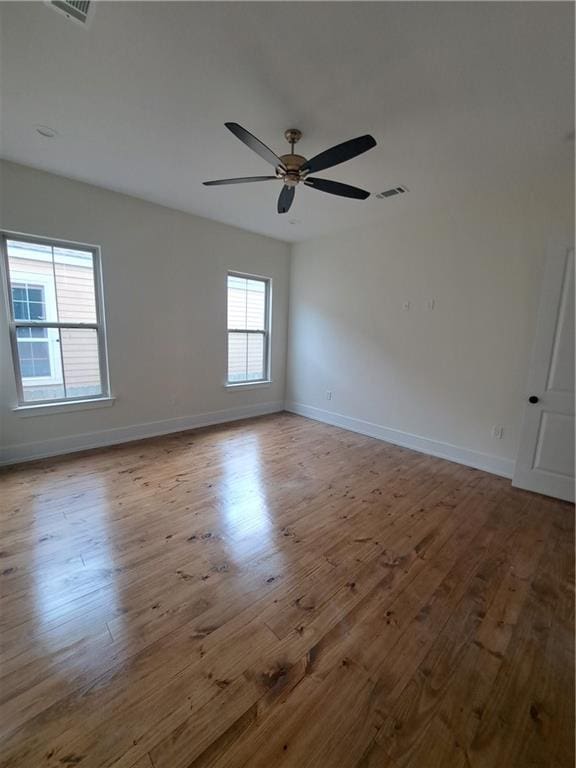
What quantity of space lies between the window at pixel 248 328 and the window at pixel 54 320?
1754mm

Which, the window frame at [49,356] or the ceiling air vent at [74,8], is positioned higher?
the ceiling air vent at [74,8]

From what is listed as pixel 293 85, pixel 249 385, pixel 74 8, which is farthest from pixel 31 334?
pixel 293 85

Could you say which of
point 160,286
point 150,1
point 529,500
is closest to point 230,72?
point 150,1

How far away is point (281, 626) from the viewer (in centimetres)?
157

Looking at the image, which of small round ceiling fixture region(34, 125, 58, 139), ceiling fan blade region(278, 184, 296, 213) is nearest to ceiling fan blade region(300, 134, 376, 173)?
ceiling fan blade region(278, 184, 296, 213)

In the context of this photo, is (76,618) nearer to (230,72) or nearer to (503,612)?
(503,612)

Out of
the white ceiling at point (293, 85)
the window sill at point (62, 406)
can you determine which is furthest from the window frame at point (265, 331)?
the white ceiling at point (293, 85)

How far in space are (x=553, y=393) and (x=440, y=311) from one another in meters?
1.36

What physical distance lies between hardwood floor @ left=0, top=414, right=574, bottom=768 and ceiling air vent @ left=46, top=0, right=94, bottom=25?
2827mm

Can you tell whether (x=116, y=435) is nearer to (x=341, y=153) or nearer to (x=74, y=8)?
(x=74, y=8)

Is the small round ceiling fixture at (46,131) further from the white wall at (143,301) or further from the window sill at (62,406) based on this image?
the window sill at (62,406)

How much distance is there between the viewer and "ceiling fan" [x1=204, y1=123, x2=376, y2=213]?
1.75 m

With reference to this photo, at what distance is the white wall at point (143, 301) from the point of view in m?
3.10

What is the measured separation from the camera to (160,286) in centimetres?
392
